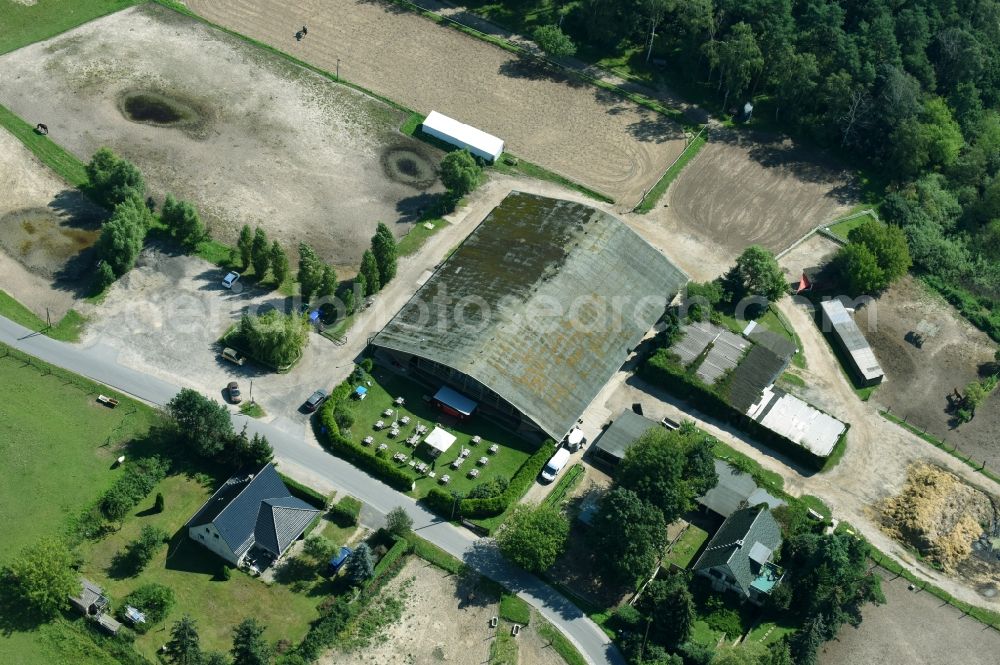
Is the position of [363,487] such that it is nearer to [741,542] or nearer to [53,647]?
[53,647]

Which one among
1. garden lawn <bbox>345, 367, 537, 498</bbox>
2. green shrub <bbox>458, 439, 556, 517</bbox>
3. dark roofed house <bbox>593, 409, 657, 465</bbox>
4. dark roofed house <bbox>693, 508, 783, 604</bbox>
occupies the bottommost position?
garden lawn <bbox>345, 367, 537, 498</bbox>

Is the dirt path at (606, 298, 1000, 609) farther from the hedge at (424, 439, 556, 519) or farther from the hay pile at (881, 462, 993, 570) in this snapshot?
the hedge at (424, 439, 556, 519)

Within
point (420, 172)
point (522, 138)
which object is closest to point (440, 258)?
point (420, 172)

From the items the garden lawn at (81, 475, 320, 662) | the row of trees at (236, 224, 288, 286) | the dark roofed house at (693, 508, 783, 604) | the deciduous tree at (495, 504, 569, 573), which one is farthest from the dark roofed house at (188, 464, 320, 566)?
the dark roofed house at (693, 508, 783, 604)

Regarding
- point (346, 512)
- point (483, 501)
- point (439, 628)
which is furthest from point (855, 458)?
point (346, 512)

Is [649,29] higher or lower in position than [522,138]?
higher

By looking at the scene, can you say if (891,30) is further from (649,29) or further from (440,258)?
(440,258)
